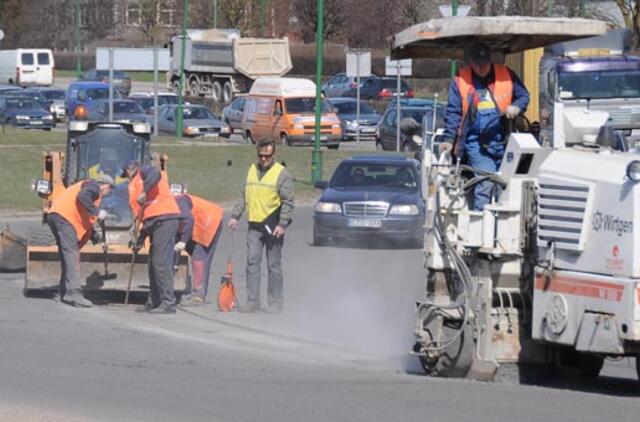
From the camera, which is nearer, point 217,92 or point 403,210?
point 403,210

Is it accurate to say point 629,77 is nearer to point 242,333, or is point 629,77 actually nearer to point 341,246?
point 341,246

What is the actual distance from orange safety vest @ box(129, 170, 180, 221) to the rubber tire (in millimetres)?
5930

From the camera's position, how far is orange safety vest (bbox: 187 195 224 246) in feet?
59.4

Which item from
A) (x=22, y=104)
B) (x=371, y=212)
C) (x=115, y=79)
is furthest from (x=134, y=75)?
(x=371, y=212)

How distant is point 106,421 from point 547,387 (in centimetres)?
352

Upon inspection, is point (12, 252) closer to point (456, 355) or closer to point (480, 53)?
point (480, 53)

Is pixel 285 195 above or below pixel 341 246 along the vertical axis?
above

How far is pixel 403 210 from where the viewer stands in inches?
1007

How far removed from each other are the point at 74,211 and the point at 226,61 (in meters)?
53.7

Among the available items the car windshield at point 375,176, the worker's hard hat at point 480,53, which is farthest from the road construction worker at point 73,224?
the car windshield at point 375,176

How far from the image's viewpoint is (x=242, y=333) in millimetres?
15867

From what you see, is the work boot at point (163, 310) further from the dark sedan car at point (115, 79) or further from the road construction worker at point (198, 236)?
the dark sedan car at point (115, 79)

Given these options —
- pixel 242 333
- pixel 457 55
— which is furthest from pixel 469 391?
pixel 242 333

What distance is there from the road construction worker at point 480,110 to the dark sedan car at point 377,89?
58.3 metres
